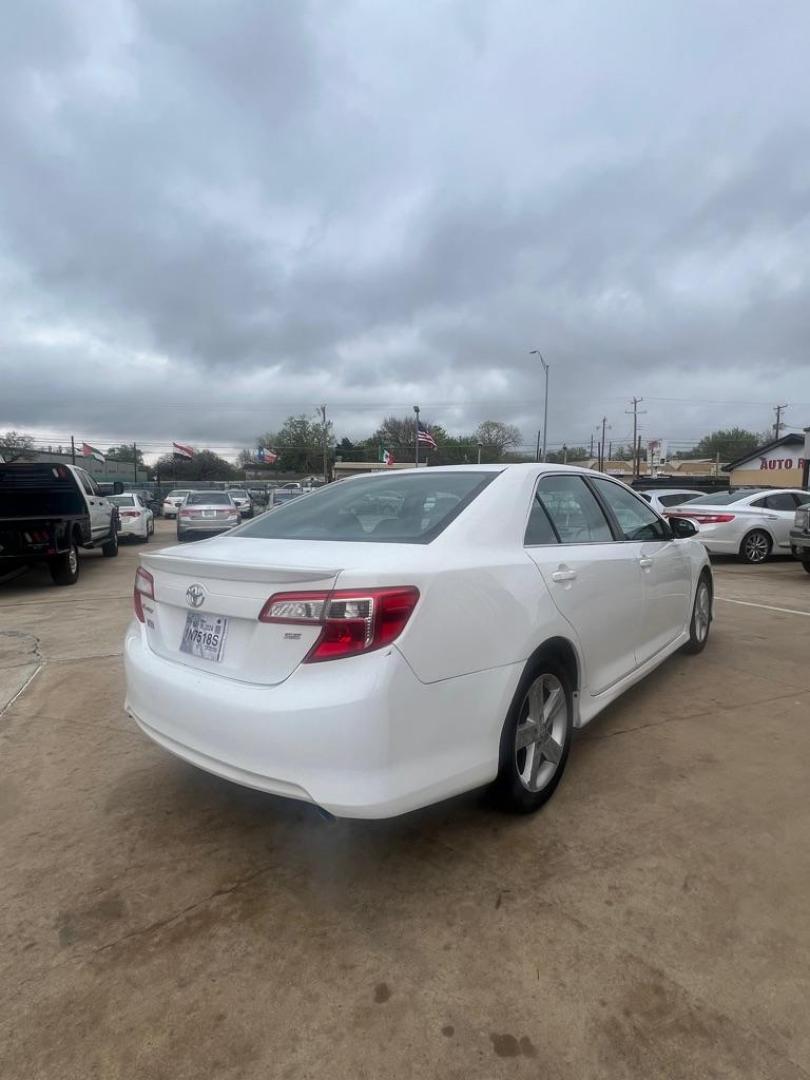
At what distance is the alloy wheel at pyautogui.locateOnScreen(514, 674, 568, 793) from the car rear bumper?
32cm

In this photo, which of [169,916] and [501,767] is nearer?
[169,916]

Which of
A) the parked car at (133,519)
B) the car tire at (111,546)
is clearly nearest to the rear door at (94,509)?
the car tire at (111,546)

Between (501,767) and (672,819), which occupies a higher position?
(501,767)

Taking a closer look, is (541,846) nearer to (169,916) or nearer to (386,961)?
(386,961)

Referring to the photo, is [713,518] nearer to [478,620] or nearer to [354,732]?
[478,620]

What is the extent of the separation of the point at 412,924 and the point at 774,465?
4734 cm

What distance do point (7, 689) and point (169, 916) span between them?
3.22 meters

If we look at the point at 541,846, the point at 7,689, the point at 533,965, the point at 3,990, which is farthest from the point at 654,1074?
the point at 7,689

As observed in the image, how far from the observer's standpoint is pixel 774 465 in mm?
42344

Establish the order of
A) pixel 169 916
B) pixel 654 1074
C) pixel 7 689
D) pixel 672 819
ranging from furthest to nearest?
pixel 7 689 → pixel 672 819 → pixel 169 916 → pixel 654 1074

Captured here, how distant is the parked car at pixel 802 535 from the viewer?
393 inches

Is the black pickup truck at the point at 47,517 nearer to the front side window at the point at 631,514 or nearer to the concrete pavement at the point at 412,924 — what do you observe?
the concrete pavement at the point at 412,924

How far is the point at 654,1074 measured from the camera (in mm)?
1650

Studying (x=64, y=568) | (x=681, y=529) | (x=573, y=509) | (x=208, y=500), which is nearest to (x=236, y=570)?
(x=573, y=509)
